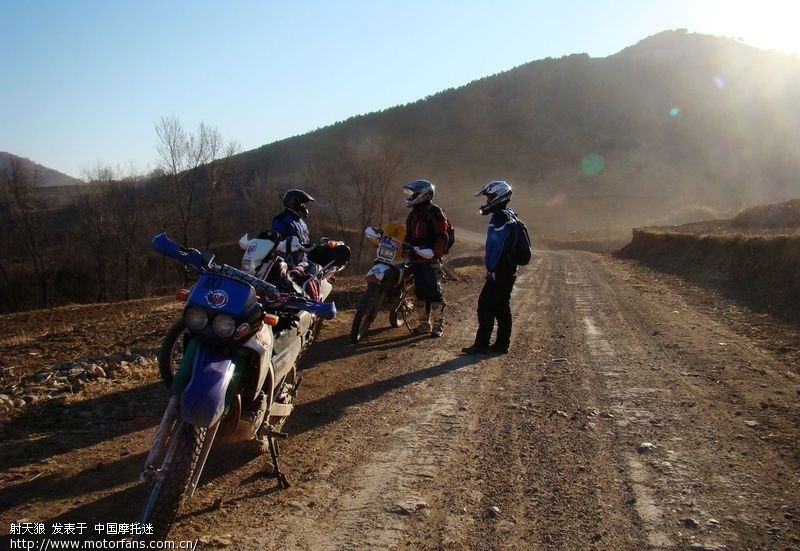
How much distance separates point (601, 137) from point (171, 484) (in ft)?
317

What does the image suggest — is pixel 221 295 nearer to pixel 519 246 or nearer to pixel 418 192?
pixel 519 246

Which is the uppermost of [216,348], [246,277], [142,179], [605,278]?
[142,179]

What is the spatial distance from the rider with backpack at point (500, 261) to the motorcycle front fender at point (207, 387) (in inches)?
182

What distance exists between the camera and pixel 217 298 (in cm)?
360

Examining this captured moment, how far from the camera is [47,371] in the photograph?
6770mm

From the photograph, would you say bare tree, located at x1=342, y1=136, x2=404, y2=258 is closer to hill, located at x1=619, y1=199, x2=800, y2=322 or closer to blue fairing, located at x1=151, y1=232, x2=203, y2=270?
hill, located at x1=619, y1=199, x2=800, y2=322

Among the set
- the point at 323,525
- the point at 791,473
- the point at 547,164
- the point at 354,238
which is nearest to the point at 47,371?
the point at 323,525

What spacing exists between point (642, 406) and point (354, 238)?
36.8 meters

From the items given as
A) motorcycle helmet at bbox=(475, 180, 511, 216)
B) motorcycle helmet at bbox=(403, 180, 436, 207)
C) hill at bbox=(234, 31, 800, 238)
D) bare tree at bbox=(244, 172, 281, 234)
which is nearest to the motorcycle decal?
motorcycle helmet at bbox=(475, 180, 511, 216)

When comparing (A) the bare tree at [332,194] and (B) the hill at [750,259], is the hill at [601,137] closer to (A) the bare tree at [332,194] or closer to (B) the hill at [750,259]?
(A) the bare tree at [332,194]

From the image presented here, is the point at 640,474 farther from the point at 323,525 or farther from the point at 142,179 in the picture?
the point at 142,179

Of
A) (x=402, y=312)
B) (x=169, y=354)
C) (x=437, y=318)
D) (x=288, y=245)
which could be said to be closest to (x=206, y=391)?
(x=288, y=245)

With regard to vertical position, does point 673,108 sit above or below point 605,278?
above

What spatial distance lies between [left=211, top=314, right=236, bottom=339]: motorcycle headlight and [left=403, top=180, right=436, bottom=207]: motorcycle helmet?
511 cm
